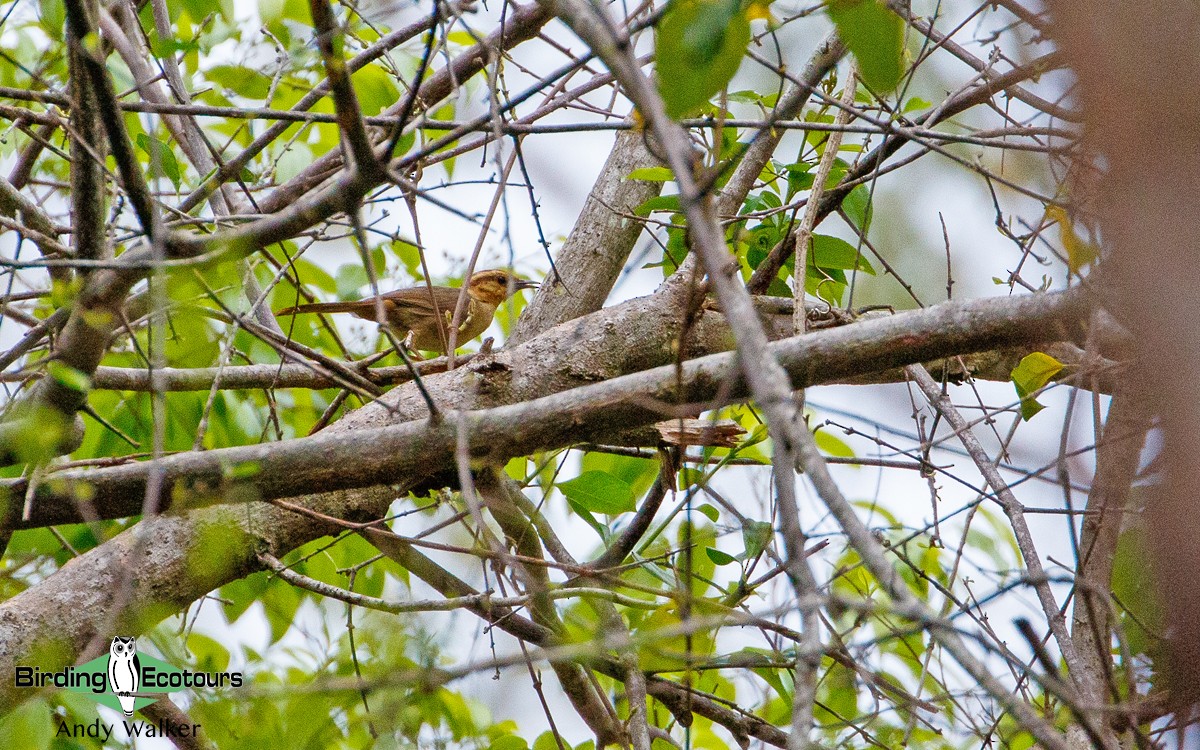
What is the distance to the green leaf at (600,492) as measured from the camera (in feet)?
10.5

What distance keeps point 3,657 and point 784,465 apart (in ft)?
7.40

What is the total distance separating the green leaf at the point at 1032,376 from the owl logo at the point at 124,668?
97.3 inches

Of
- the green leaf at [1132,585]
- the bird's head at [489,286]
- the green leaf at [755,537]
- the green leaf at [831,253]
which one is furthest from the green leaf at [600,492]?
the bird's head at [489,286]

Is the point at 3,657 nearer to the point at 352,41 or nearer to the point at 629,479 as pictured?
the point at 629,479

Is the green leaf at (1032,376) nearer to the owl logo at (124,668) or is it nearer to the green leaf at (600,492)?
the green leaf at (600,492)

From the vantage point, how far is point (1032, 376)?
2.82m

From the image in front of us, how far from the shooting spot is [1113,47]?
892 millimetres

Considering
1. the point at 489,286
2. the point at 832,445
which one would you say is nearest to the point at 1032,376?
the point at 832,445

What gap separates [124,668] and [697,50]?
221 cm

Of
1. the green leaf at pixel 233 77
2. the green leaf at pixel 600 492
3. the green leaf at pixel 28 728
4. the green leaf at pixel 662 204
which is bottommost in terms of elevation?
the green leaf at pixel 28 728

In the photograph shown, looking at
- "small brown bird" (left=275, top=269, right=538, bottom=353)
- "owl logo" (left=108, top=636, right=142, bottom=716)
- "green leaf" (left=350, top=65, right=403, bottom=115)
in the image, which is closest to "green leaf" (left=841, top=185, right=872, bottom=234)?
"green leaf" (left=350, top=65, right=403, bottom=115)

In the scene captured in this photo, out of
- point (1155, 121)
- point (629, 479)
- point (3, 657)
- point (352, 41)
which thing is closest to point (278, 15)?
point (352, 41)

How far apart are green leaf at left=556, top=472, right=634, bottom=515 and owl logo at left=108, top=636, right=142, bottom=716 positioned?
1277 millimetres

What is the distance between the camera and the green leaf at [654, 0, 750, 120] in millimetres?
1295
